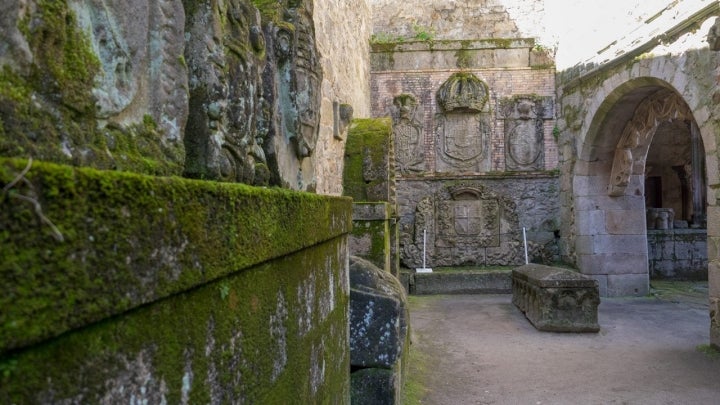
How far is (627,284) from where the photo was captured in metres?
10.0

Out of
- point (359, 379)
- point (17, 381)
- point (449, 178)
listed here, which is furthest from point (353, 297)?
point (449, 178)

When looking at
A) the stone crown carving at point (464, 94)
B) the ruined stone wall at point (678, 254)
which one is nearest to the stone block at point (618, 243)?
the ruined stone wall at point (678, 254)

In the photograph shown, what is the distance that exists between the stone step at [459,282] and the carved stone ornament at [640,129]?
2.59 m

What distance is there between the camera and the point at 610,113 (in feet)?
30.9

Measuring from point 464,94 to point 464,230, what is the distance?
282cm

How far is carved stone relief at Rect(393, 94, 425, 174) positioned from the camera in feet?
38.2

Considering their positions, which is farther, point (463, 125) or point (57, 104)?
point (463, 125)

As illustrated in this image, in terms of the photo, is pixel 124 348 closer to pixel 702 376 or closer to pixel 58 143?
pixel 58 143

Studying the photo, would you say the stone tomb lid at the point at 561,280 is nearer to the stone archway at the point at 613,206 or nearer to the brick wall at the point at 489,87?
the stone archway at the point at 613,206

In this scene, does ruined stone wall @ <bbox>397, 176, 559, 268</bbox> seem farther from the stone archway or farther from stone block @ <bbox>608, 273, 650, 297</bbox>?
stone block @ <bbox>608, 273, 650, 297</bbox>

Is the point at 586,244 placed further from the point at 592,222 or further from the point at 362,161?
the point at 362,161

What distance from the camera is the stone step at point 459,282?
10414 millimetres

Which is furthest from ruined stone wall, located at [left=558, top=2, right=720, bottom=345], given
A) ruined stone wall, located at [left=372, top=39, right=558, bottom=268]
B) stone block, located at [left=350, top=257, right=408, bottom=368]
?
stone block, located at [left=350, top=257, right=408, bottom=368]

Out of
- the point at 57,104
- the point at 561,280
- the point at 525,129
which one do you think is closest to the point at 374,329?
the point at 57,104
